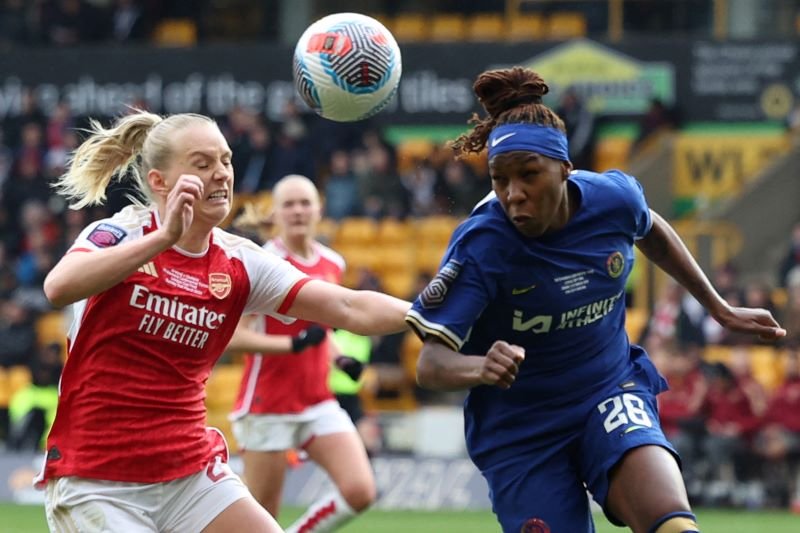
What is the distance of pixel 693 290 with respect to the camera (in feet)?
18.8

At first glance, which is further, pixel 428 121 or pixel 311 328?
pixel 428 121

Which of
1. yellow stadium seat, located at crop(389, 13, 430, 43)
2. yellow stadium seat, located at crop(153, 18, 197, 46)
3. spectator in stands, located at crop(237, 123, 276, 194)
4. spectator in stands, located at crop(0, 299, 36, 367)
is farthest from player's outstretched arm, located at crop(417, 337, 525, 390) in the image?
yellow stadium seat, located at crop(153, 18, 197, 46)

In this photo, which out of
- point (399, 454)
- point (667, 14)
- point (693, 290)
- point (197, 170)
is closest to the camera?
point (197, 170)

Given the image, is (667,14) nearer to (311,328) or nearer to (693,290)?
(311,328)

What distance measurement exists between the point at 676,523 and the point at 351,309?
1306 millimetres

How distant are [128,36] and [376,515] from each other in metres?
9.61

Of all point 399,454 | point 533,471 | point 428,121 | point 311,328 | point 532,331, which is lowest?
point 399,454

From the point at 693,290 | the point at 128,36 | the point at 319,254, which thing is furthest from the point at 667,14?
the point at 693,290

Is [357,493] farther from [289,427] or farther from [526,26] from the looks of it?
[526,26]

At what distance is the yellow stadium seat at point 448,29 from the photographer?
19.8 meters

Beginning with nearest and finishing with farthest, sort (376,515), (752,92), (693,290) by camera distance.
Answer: (693,290) < (376,515) < (752,92)

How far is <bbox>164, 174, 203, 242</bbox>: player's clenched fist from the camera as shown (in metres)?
4.72

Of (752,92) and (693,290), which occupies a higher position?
(693,290)

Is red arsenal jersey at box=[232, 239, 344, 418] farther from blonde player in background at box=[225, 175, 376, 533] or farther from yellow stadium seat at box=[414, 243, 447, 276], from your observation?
yellow stadium seat at box=[414, 243, 447, 276]
